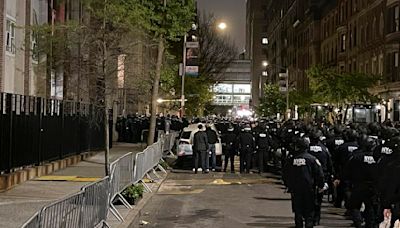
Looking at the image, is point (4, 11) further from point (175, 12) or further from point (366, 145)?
point (366, 145)

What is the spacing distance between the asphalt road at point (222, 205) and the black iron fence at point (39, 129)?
376cm

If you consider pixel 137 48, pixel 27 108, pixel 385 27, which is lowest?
pixel 27 108

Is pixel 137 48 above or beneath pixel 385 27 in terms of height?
beneath

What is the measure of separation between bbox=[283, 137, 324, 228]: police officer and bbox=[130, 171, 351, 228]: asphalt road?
2.02 metres

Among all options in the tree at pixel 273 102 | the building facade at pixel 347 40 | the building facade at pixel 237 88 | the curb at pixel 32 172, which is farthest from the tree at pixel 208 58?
the building facade at pixel 237 88

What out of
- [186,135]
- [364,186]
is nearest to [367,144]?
[364,186]

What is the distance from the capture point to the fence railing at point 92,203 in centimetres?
751

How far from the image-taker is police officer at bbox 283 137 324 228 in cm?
1173

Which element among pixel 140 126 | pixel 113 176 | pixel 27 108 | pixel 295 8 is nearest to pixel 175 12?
pixel 27 108

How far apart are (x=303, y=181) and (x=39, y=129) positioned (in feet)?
40.6

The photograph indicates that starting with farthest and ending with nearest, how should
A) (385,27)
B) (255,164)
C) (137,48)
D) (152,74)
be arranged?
1. (385,27)
2. (255,164)
3. (152,74)
4. (137,48)

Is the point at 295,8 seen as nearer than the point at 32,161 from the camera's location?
No

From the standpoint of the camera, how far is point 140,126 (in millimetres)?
46094

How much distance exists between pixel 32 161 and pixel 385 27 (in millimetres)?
40421
